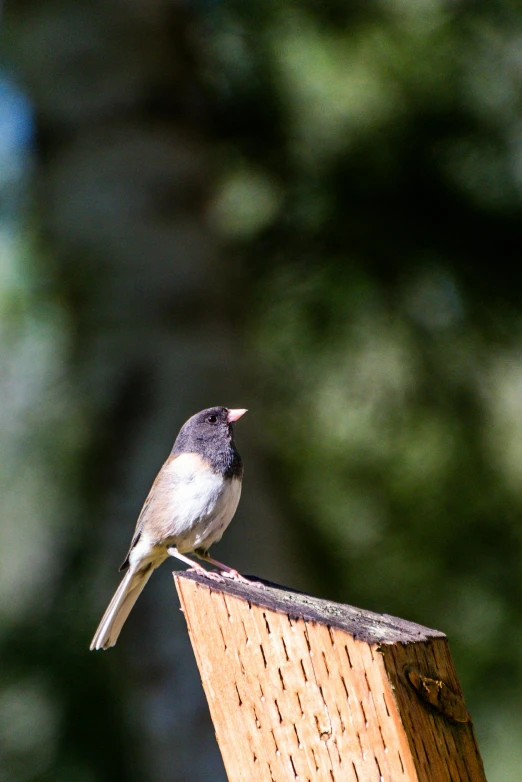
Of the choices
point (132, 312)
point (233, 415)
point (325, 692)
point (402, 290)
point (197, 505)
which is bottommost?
point (325, 692)

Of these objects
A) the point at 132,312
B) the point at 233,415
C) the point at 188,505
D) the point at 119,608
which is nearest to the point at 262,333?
the point at 132,312

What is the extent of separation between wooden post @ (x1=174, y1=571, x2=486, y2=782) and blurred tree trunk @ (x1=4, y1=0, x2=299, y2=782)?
189cm

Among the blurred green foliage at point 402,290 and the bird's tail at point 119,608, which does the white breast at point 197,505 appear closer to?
the bird's tail at point 119,608

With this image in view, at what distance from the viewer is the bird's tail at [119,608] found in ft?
6.95

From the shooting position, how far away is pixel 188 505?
215cm

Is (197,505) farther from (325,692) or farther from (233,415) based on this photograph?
(325,692)

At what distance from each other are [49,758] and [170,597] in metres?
0.67

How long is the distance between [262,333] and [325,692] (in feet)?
7.13

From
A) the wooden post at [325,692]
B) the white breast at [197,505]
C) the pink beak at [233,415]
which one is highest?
the pink beak at [233,415]

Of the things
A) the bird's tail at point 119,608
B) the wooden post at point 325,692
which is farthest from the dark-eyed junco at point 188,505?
the wooden post at point 325,692

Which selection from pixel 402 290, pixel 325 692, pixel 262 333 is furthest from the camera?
pixel 262 333

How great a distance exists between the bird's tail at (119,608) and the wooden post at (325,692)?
1.02 meters

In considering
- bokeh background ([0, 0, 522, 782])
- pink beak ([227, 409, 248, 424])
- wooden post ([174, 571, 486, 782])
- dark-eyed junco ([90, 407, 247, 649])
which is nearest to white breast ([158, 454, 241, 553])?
dark-eyed junco ([90, 407, 247, 649])

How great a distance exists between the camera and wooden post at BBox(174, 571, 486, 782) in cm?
89
